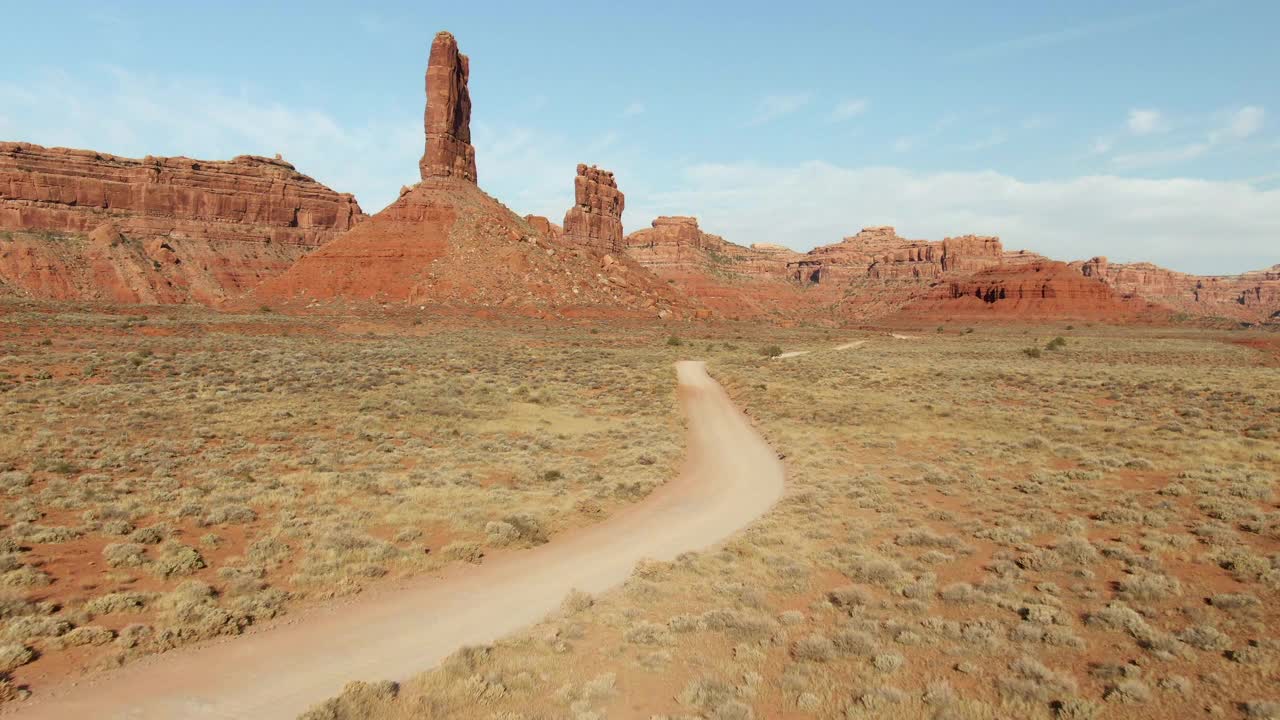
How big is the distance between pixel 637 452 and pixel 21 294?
96.7 m

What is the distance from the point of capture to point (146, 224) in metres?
96.4

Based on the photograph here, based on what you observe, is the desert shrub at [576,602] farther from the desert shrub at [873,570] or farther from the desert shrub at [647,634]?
the desert shrub at [873,570]

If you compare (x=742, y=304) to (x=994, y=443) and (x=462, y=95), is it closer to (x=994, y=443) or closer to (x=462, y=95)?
(x=462, y=95)

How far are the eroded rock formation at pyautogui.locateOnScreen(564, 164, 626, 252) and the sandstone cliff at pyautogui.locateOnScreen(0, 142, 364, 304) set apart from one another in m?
47.4

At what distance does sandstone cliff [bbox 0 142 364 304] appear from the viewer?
274 feet

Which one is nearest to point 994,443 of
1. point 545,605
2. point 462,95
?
point 545,605

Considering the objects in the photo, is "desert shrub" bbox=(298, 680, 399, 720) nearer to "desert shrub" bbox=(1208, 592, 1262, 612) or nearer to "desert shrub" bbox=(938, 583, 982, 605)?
"desert shrub" bbox=(938, 583, 982, 605)

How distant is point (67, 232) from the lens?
298ft

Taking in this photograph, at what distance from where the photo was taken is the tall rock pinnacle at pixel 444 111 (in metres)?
78.9

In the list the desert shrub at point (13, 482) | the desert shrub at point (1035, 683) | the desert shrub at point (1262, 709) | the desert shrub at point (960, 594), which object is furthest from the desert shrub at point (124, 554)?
the desert shrub at point (1262, 709)

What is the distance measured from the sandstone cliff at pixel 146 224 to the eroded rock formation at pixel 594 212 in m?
47.4

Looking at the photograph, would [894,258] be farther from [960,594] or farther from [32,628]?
[32,628]

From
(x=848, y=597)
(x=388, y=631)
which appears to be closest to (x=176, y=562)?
(x=388, y=631)

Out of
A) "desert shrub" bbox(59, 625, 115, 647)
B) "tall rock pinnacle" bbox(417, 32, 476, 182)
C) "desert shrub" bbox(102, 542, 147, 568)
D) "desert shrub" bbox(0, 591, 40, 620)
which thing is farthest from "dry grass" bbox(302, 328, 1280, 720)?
"tall rock pinnacle" bbox(417, 32, 476, 182)
